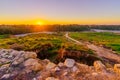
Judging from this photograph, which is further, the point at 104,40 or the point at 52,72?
the point at 104,40

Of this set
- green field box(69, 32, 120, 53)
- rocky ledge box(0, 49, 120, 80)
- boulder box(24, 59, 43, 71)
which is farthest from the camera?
green field box(69, 32, 120, 53)

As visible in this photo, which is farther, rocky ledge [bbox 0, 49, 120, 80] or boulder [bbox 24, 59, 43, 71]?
boulder [bbox 24, 59, 43, 71]

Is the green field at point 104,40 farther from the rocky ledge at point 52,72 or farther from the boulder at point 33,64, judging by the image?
the boulder at point 33,64

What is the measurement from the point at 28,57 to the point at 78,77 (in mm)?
3822

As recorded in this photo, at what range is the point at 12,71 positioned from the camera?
1292cm

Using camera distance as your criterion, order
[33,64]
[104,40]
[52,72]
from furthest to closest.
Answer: [104,40] < [33,64] < [52,72]

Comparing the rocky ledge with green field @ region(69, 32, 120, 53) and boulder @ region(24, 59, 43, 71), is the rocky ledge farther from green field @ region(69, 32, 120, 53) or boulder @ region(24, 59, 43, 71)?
green field @ region(69, 32, 120, 53)

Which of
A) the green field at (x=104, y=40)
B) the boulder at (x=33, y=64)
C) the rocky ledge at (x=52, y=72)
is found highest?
the boulder at (x=33, y=64)

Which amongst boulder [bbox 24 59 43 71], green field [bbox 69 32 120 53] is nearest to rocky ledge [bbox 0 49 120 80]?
boulder [bbox 24 59 43 71]

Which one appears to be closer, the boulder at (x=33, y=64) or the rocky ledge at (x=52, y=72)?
the rocky ledge at (x=52, y=72)

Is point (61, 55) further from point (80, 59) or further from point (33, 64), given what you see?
point (33, 64)

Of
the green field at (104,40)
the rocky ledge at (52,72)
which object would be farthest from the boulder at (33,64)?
the green field at (104,40)

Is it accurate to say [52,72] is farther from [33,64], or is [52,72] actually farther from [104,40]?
[104,40]

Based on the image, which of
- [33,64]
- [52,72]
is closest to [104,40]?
[33,64]
